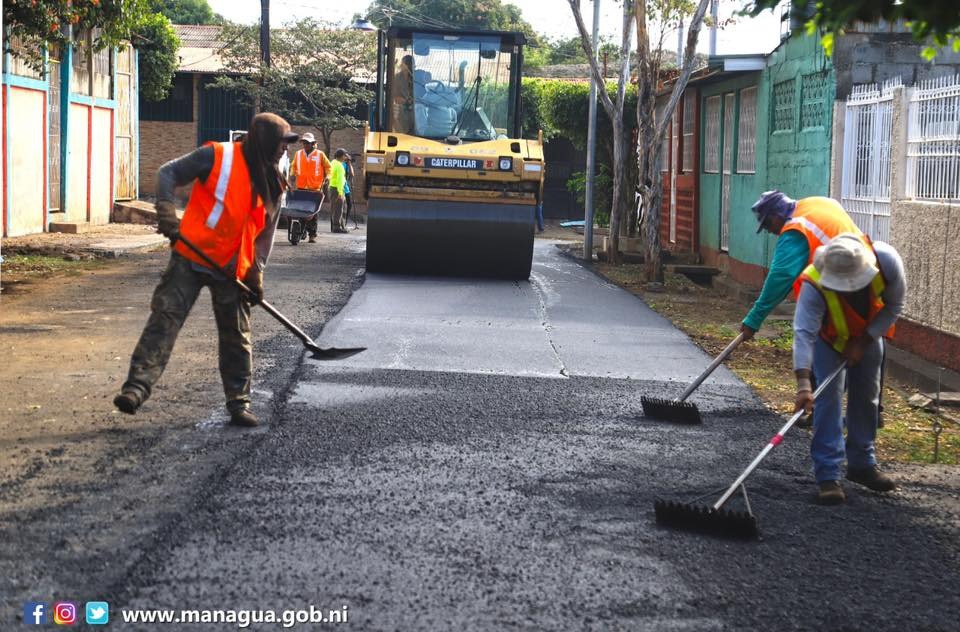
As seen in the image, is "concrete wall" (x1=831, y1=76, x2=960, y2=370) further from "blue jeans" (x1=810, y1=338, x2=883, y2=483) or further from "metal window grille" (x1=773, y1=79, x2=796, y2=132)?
"metal window grille" (x1=773, y1=79, x2=796, y2=132)

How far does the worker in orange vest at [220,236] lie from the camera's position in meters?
7.03

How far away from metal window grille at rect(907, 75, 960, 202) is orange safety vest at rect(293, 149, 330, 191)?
457 inches

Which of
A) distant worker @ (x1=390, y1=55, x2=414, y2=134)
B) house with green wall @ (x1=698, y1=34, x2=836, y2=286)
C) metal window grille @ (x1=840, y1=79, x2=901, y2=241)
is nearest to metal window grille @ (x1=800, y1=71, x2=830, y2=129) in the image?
house with green wall @ (x1=698, y1=34, x2=836, y2=286)

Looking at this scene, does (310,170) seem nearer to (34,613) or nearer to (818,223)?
(818,223)

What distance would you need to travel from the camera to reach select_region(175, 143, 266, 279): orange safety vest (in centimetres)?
707

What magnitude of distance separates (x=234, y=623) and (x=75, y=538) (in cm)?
108

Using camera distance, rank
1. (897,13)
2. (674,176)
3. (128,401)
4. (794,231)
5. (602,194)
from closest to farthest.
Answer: (897,13) → (794,231) → (128,401) → (674,176) → (602,194)

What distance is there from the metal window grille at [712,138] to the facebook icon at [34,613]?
58.3 ft

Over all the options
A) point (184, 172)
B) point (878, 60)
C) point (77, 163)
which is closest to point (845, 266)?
point (184, 172)

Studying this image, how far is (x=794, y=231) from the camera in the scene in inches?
263

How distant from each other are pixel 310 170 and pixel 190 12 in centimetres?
5071

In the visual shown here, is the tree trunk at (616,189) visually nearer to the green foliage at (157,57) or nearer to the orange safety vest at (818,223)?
the orange safety vest at (818,223)

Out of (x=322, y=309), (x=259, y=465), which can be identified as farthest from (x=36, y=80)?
(x=259, y=465)

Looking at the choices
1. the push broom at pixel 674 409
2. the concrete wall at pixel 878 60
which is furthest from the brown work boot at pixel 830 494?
the concrete wall at pixel 878 60
